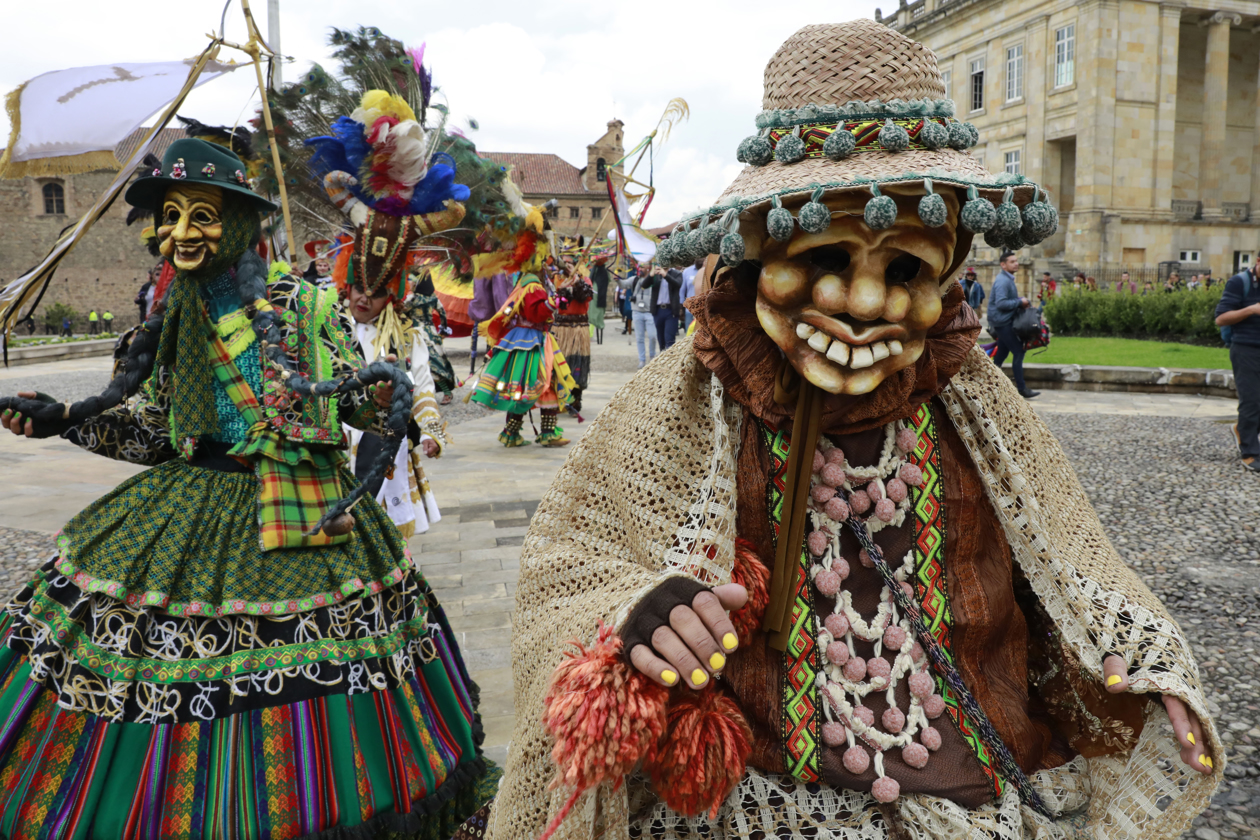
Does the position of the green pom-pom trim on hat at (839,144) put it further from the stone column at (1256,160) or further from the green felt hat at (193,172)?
the stone column at (1256,160)

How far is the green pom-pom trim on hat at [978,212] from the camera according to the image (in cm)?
137

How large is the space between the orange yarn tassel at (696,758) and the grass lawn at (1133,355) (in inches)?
548

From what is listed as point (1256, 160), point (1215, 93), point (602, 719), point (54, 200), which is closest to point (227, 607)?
point (602, 719)

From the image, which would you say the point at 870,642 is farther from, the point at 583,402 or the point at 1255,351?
the point at 583,402

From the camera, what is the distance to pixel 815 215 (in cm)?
134

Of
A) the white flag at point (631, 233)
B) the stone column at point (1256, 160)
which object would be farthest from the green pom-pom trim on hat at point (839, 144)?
the stone column at point (1256, 160)

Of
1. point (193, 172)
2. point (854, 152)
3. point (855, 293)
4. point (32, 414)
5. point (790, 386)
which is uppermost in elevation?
point (193, 172)

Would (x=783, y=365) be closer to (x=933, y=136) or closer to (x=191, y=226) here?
(x=933, y=136)

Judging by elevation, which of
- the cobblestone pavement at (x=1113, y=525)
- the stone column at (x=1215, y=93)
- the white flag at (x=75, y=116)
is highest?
the stone column at (x=1215, y=93)

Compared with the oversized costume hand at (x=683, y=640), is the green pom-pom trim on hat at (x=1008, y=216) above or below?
above

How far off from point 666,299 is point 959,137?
39.6 feet

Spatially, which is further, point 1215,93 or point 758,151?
point 1215,93

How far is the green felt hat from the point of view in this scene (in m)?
2.46

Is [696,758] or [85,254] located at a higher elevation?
[85,254]
